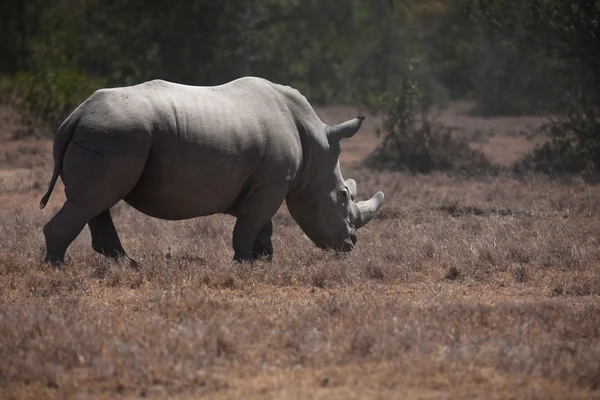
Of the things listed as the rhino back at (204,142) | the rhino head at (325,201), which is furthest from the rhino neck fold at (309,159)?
the rhino back at (204,142)

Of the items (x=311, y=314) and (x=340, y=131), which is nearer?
(x=311, y=314)

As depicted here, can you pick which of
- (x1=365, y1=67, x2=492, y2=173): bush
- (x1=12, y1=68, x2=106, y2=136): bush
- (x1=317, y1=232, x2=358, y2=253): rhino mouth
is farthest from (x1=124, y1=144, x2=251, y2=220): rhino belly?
(x1=12, y1=68, x2=106, y2=136): bush

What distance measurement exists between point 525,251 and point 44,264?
4.03 m

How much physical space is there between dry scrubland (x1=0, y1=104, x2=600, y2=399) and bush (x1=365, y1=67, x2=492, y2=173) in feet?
Answer: 18.1

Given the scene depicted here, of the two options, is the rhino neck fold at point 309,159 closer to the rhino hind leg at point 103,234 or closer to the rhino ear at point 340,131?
the rhino ear at point 340,131

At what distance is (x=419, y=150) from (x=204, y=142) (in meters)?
9.39

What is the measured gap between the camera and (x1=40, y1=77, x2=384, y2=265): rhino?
8.05 metres

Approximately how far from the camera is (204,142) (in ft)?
27.8

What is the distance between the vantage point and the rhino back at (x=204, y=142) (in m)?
8.24

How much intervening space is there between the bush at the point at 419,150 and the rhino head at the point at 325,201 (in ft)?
23.8

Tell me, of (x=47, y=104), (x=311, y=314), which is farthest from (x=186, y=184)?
(x=47, y=104)

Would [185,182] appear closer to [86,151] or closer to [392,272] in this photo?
[86,151]

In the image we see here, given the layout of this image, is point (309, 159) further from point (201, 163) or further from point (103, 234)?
point (103, 234)

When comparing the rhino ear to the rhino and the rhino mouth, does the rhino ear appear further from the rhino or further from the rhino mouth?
the rhino mouth
